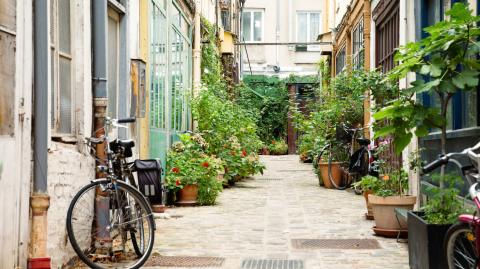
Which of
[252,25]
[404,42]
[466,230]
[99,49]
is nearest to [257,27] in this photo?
[252,25]

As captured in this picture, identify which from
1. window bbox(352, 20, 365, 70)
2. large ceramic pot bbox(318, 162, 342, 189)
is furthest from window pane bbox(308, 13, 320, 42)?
large ceramic pot bbox(318, 162, 342, 189)

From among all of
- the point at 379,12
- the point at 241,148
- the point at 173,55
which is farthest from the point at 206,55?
the point at 379,12

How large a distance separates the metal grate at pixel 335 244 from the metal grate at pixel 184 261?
108 centimetres

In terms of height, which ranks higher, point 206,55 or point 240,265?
point 206,55

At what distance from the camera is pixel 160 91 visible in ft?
36.2

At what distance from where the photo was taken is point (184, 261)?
21.2 feet

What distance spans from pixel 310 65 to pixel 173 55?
19942 millimetres

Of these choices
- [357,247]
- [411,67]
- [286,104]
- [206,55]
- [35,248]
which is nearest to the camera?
[35,248]

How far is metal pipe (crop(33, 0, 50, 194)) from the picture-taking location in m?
4.98

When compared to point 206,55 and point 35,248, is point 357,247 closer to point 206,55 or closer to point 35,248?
point 35,248

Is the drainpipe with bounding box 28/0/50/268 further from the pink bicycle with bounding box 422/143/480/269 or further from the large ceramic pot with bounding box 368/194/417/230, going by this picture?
the large ceramic pot with bounding box 368/194/417/230

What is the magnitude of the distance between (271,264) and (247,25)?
2672cm

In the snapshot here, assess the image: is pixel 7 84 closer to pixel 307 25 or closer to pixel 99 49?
pixel 99 49

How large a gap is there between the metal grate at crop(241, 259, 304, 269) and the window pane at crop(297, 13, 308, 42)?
86.9 ft
